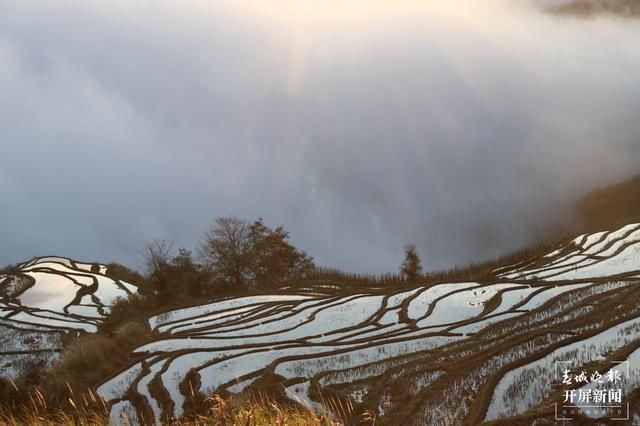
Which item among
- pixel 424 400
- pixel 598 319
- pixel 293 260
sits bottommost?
pixel 424 400

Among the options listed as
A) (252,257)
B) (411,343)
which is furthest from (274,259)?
(411,343)

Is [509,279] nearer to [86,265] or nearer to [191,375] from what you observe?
[191,375]

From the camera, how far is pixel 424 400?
46.8 feet

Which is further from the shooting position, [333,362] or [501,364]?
[333,362]

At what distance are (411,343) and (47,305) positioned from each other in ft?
116

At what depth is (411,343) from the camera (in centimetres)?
2295

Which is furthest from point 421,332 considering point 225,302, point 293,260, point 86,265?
point 86,265

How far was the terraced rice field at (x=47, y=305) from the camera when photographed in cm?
3266

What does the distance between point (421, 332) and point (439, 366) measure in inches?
305

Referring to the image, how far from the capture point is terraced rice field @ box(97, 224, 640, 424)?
48.4ft


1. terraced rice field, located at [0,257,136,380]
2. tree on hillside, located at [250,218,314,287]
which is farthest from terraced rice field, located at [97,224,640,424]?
tree on hillside, located at [250,218,314,287]

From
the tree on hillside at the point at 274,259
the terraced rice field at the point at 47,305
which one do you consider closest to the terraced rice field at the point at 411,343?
the terraced rice field at the point at 47,305

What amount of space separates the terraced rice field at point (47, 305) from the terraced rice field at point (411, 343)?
6957 millimetres

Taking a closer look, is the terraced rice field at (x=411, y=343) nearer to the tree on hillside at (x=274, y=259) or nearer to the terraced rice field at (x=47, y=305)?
the terraced rice field at (x=47, y=305)
